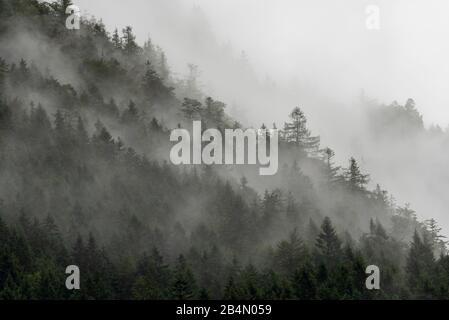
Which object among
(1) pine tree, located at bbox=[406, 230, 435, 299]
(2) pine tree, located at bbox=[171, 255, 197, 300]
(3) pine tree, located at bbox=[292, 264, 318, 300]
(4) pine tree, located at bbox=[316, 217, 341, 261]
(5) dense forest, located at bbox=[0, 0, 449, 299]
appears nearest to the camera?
(2) pine tree, located at bbox=[171, 255, 197, 300]

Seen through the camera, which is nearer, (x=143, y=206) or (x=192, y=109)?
(x=143, y=206)

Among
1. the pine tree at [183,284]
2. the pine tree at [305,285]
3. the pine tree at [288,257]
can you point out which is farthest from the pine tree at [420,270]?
the pine tree at [183,284]

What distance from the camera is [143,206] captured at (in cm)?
6556

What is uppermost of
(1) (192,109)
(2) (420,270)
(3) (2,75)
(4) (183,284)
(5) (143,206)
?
(3) (2,75)

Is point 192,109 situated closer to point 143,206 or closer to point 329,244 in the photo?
point 143,206

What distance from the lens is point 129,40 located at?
97.1 m

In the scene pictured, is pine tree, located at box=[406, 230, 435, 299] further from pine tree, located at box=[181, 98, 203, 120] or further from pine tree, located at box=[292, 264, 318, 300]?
pine tree, located at box=[181, 98, 203, 120]

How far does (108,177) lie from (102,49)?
102ft

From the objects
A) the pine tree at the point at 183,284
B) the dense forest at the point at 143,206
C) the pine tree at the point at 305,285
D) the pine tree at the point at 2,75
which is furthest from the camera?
the pine tree at the point at 2,75

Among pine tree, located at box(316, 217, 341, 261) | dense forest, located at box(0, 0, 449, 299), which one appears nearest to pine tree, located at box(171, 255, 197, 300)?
dense forest, located at box(0, 0, 449, 299)

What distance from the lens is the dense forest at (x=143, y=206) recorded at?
5162cm

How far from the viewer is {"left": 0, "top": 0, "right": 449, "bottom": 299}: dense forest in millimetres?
51625

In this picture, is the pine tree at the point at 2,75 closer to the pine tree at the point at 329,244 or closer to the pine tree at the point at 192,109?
the pine tree at the point at 192,109

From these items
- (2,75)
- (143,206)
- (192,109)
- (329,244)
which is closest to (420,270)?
(329,244)
